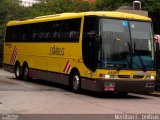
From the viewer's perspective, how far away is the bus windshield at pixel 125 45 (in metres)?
18.5

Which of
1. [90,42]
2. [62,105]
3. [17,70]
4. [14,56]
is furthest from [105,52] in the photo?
[14,56]

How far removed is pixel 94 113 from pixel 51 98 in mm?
4251

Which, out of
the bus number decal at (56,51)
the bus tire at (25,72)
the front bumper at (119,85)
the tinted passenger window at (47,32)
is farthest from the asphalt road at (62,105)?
the bus tire at (25,72)

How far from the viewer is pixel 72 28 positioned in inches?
827

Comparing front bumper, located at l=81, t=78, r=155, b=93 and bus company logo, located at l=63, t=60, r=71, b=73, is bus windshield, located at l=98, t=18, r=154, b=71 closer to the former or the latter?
front bumper, located at l=81, t=78, r=155, b=93

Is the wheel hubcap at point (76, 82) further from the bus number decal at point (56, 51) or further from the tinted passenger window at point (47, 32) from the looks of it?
the bus number decal at point (56, 51)

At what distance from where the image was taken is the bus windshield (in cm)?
1855

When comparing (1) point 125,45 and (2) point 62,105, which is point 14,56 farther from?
(2) point 62,105

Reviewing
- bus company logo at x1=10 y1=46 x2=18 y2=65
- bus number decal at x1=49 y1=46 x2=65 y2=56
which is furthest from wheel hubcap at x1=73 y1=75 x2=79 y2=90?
bus company logo at x1=10 y1=46 x2=18 y2=65

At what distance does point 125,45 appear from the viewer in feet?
62.3

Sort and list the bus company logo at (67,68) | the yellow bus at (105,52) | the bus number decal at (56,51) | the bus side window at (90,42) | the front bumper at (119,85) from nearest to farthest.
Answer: the front bumper at (119,85) → the yellow bus at (105,52) → the bus side window at (90,42) → the bus company logo at (67,68) → the bus number decal at (56,51)

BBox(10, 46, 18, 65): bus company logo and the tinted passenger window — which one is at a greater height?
the tinted passenger window

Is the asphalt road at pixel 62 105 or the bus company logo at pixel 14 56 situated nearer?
the asphalt road at pixel 62 105

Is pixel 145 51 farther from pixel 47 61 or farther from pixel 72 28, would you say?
pixel 47 61
